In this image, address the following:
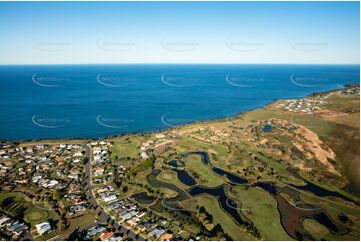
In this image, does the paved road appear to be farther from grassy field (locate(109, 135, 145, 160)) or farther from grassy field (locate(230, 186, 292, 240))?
grassy field (locate(230, 186, 292, 240))

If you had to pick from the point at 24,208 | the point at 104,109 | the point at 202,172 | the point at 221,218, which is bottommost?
the point at 221,218

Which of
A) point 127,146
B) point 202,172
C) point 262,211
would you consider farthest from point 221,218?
point 127,146

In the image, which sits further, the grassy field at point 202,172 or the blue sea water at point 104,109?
the blue sea water at point 104,109

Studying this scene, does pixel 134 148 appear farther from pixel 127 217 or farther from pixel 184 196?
pixel 127 217

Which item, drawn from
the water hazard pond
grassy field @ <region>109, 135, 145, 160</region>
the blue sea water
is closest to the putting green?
the water hazard pond

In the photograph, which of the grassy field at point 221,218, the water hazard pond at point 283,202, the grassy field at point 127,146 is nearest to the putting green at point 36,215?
the water hazard pond at point 283,202

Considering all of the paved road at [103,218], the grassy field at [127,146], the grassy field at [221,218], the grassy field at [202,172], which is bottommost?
the grassy field at [221,218]

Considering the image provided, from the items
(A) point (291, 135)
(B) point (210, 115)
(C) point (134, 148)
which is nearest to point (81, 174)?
(C) point (134, 148)

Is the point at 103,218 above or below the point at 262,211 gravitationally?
above

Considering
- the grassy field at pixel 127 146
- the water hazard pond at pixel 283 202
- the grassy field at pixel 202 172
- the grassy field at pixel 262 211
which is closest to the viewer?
the grassy field at pixel 262 211

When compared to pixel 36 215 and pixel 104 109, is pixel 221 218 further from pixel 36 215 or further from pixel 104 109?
pixel 104 109

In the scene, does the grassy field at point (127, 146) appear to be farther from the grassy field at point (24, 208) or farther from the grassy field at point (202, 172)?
the grassy field at point (24, 208)
